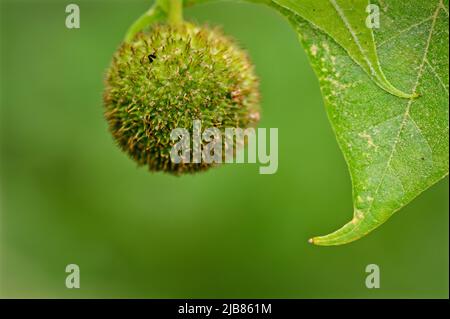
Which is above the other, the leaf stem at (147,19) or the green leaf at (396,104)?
the leaf stem at (147,19)

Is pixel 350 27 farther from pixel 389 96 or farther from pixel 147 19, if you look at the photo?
pixel 147 19

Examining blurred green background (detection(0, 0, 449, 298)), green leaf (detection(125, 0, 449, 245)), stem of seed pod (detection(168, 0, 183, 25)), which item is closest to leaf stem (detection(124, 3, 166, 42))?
stem of seed pod (detection(168, 0, 183, 25))


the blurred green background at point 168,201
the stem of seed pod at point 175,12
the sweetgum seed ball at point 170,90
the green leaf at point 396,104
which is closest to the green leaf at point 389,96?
the green leaf at point 396,104

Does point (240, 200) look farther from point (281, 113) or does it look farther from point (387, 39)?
point (387, 39)

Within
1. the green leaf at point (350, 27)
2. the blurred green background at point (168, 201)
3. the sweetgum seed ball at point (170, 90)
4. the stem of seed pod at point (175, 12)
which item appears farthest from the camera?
the blurred green background at point (168, 201)

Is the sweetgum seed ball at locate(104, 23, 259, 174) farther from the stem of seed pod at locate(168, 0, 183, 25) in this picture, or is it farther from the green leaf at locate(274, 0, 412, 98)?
the green leaf at locate(274, 0, 412, 98)

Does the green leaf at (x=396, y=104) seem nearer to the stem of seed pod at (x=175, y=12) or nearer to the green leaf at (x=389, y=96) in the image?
the green leaf at (x=389, y=96)
